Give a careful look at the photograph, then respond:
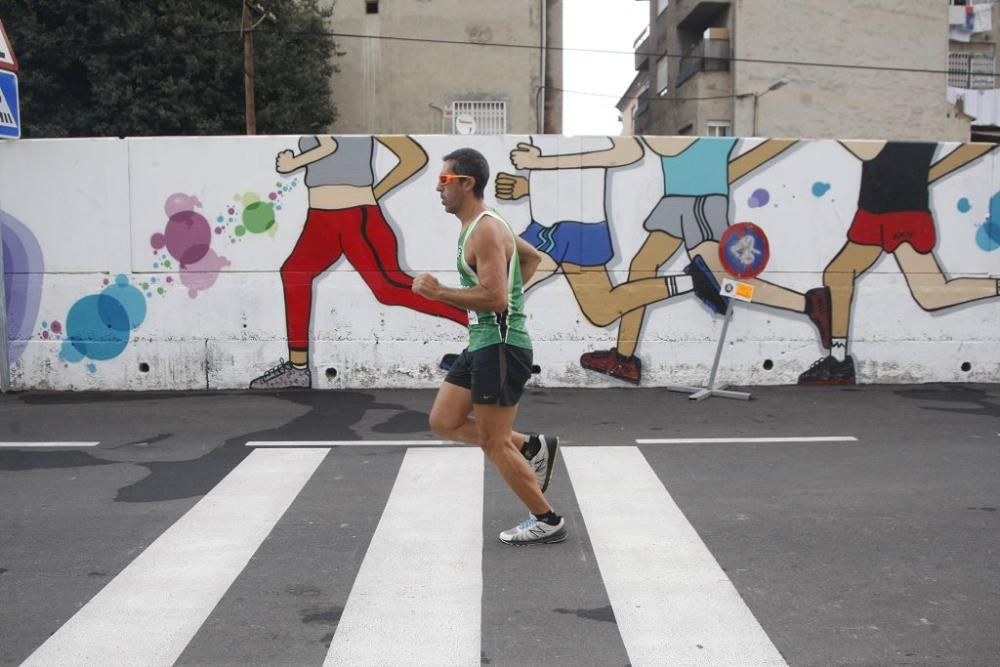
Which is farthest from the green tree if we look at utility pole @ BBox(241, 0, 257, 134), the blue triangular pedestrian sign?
the blue triangular pedestrian sign

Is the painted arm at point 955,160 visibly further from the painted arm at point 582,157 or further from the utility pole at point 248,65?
the utility pole at point 248,65

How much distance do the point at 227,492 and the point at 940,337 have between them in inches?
293

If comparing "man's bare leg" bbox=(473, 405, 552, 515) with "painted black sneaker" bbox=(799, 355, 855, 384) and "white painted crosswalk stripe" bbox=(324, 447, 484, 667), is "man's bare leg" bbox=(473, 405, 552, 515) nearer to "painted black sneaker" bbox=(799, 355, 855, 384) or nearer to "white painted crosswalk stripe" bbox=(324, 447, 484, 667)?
"white painted crosswalk stripe" bbox=(324, 447, 484, 667)

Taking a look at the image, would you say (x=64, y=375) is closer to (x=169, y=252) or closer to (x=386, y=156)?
(x=169, y=252)

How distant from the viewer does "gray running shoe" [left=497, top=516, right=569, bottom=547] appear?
14.4ft

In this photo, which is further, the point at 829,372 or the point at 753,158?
the point at 829,372

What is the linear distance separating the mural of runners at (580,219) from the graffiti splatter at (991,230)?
3.08 m

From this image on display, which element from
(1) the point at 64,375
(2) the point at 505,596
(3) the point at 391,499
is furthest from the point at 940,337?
(1) the point at 64,375

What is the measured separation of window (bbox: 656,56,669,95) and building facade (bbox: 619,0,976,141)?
3.95 meters

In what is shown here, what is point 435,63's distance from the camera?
28906mm

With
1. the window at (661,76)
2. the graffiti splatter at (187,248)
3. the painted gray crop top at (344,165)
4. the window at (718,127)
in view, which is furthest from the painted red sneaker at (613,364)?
the window at (661,76)

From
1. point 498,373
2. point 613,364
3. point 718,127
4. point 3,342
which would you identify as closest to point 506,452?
point 498,373

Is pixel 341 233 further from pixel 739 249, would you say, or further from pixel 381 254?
pixel 739 249

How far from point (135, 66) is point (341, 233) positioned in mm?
15506
